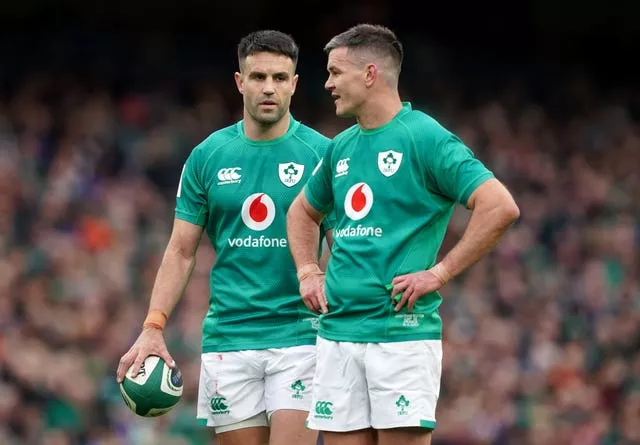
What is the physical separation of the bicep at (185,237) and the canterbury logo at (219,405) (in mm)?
755

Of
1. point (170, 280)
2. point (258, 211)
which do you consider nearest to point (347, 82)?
point (258, 211)

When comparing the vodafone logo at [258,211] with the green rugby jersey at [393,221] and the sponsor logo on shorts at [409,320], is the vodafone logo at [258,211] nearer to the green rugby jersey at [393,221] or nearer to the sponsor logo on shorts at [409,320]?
the green rugby jersey at [393,221]

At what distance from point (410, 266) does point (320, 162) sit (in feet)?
2.72

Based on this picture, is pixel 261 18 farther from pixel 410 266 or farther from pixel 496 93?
pixel 410 266

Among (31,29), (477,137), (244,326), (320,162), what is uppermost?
(31,29)

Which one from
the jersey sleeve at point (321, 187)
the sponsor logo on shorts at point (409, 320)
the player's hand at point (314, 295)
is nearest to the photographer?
the sponsor logo on shorts at point (409, 320)

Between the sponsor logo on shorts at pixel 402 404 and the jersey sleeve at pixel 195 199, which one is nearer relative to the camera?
the sponsor logo on shorts at pixel 402 404

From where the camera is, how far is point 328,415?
650 cm

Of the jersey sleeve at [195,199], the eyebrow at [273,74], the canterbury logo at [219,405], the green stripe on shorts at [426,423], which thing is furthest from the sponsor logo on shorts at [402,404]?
the eyebrow at [273,74]


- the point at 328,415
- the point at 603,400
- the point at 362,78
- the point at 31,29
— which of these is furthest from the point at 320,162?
the point at 31,29

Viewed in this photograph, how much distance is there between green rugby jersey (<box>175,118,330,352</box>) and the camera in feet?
24.0

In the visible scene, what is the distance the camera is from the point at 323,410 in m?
6.53

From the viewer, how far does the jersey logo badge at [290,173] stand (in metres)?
7.39

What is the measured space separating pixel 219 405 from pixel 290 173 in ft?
4.03
